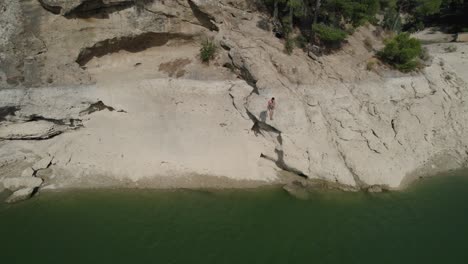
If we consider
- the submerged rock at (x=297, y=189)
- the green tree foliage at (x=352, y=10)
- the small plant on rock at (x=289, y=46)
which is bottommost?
the submerged rock at (x=297, y=189)

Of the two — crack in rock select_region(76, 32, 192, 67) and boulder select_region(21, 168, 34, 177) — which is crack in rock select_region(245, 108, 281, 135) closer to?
crack in rock select_region(76, 32, 192, 67)

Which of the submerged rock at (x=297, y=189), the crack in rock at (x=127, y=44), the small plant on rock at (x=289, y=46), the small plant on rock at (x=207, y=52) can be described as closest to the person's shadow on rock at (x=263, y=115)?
the submerged rock at (x=297, y=189)

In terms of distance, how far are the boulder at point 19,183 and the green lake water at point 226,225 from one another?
74 centimetres

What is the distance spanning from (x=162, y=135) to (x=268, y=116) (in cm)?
578

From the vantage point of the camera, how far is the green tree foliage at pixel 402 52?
22125mm

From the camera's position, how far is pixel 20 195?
57.3 ft

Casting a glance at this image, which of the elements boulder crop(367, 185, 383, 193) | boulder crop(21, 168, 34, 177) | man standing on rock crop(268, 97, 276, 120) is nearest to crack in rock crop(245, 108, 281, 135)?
man standing on rock crop(268, 97, 276, 120)

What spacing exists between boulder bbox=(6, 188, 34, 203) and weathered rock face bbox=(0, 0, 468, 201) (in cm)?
112

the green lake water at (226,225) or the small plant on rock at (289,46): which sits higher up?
the small plant on rock at (289,46)

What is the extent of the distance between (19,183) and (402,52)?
2224cm

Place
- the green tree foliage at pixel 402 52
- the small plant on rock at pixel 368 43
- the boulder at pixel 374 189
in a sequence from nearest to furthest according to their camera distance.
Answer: the boulder at pixel 374 189
the green tree foliage at pixel 402 52
the small plant on rock at pixel 368 43

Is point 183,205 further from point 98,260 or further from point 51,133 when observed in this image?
point 51,133

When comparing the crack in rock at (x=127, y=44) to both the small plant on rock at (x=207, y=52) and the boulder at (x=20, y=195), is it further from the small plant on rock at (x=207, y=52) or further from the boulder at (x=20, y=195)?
the boulder at (x=20, y=195)

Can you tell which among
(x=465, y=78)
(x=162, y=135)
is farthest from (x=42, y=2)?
(x=465, y=78)
